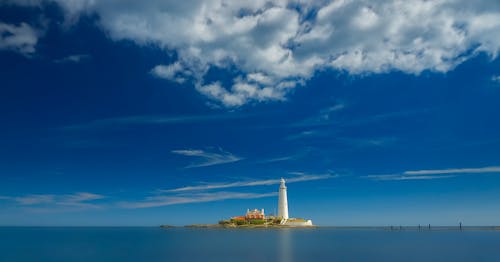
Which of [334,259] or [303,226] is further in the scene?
[303,226]

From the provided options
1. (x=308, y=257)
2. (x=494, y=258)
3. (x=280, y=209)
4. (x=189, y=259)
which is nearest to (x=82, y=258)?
(x=189, y=259)

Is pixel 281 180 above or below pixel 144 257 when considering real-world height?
above

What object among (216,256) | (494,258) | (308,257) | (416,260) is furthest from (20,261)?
(494,258)

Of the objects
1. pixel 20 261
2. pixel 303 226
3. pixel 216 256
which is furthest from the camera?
pixel 303 226

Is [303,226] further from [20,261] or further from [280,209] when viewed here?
[20,261]

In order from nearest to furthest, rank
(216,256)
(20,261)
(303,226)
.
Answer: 1. (20,261)
2. (216,256)
3. (303,226)

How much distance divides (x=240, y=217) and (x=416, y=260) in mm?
105420

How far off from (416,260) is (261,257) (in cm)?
1500

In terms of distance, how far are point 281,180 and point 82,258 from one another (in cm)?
10165

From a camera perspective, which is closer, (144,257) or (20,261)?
(20,261)

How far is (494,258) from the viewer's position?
122 feet

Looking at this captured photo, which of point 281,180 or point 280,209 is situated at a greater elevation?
point 281,180

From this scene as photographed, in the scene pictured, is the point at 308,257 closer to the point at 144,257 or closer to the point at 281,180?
the point at 144,257

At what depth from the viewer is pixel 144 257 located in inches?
1516
